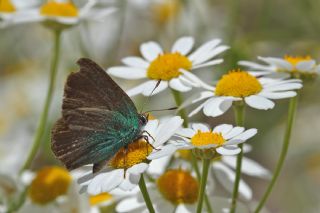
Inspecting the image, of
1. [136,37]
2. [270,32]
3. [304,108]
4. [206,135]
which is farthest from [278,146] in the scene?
[206,135]

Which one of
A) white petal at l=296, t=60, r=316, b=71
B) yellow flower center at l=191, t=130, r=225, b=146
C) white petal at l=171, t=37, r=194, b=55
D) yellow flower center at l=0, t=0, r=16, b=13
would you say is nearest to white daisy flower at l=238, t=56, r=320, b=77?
white petal at l=296, t=60, r=316, b=71

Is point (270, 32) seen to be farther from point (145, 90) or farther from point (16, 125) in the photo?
point (145, 90)

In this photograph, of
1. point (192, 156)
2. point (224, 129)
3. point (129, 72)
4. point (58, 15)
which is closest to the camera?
point (224, 129)

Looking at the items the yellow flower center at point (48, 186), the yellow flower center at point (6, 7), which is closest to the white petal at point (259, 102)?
the yellow flower center at point (48, 186)

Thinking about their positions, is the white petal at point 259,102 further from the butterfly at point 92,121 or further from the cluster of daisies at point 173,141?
the butterfly at point 92,121

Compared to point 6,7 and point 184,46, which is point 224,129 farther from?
point 6,7

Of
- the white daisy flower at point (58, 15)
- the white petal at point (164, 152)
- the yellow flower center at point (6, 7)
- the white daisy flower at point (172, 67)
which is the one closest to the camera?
the white petal at point (164, 152)

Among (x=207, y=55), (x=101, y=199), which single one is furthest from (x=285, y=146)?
(x=101, y=199)
